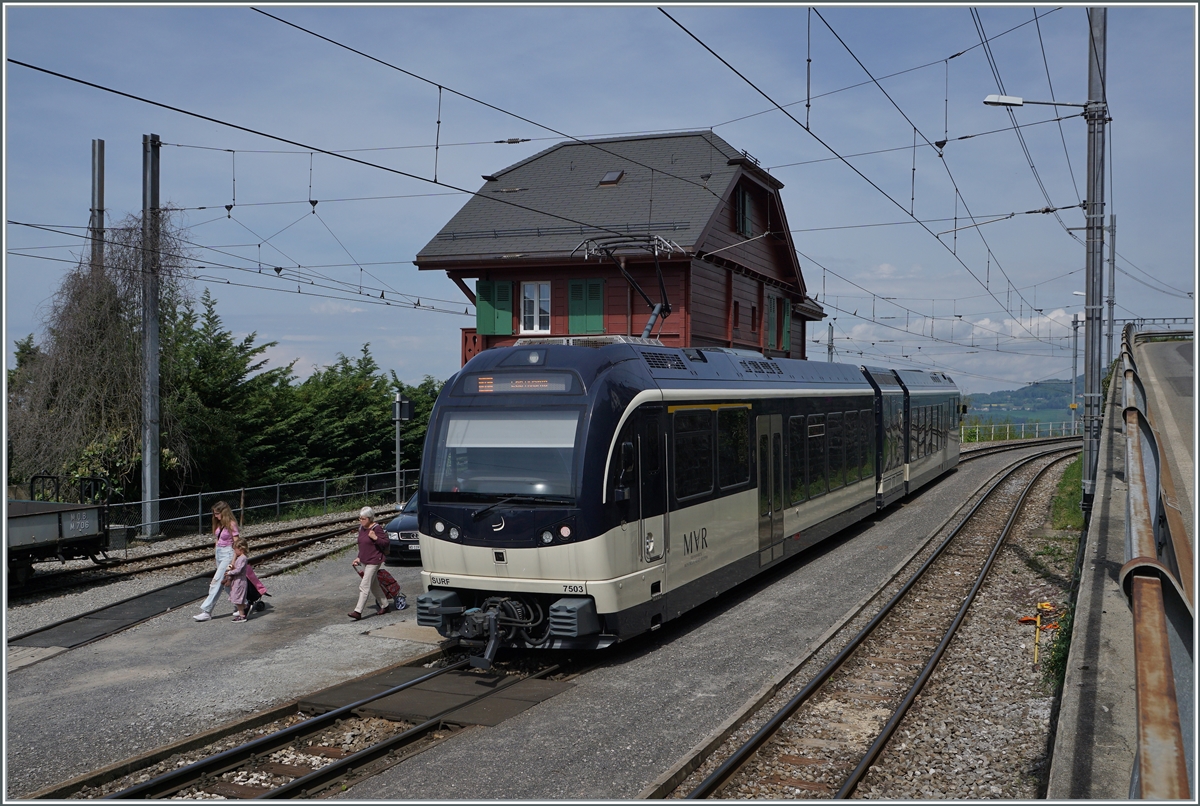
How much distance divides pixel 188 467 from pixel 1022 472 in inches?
987

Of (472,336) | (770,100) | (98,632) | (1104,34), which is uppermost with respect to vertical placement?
(1104,34)

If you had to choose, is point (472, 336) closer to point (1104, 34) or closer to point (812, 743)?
point (1104, 34)

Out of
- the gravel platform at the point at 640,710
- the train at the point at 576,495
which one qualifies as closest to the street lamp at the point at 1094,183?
the gravel platform at the point at 640,710

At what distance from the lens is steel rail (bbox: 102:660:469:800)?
6246mm

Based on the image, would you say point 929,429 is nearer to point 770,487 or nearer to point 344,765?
point 770,487

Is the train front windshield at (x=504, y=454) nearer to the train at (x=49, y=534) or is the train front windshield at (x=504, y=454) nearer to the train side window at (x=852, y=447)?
the train at (x=49, y=534)

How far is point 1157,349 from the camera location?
43938 millimetres

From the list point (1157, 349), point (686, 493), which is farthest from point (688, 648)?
point (1157, 349)

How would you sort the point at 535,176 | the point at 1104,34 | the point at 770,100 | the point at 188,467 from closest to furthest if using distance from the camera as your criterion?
the point at 770,100
the point at 1104,34
the point at 188,467
the point at 535,176

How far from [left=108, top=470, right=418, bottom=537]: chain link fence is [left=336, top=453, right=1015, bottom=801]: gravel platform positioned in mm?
12331

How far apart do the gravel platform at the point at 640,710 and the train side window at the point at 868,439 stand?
4.79 meters

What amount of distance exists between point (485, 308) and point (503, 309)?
524 millimetres

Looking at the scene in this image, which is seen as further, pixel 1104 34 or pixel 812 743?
pixel 1104 34

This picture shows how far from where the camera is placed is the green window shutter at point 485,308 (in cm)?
2783
